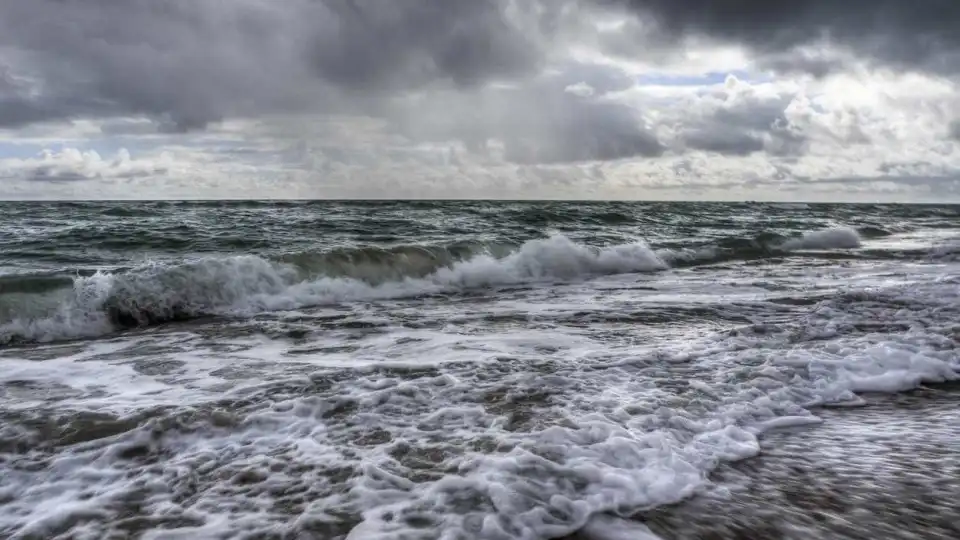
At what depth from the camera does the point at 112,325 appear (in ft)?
23.7

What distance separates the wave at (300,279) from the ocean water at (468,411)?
56mm

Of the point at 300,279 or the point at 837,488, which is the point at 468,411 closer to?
the point at 837,488

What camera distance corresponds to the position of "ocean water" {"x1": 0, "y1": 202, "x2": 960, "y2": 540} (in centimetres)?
255

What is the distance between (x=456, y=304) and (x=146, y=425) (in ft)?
17.5

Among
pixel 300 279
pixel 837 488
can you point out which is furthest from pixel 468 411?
pixel 300 279

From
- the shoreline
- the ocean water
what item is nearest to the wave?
the ocean water

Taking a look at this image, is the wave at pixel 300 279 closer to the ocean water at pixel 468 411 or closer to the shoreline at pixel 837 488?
the ocean water at pixel 468 411

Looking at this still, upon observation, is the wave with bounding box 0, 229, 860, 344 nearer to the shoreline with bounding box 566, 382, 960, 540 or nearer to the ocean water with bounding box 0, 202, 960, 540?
the ocean water with bounding box 0, 202, 960, 540

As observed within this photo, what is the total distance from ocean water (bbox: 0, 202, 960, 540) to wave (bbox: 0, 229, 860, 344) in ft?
0.18

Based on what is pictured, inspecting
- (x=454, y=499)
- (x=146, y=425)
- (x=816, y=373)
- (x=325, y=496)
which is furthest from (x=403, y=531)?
(x=816, y=373)

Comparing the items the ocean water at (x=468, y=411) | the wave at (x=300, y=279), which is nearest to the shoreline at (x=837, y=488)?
the ocean water at (x=468, y=411)

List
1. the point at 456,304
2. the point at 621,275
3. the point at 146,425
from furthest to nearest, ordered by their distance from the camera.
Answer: the point at 621,275, the point at 456,304, the point at 146,425

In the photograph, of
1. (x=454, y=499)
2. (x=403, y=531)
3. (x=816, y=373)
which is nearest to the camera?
(x=403, y=531)

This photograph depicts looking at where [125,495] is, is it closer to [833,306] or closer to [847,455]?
[847,455]
